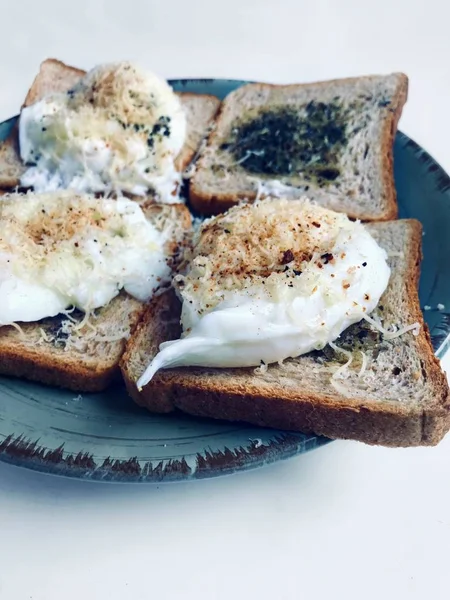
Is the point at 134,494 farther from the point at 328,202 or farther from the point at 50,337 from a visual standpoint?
the point at 328,202

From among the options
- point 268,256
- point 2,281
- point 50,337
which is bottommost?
point 50,337

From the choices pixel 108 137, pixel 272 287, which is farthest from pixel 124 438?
pixel 108 137

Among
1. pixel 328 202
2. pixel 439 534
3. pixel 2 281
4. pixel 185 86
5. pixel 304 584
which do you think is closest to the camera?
pixel 304 584

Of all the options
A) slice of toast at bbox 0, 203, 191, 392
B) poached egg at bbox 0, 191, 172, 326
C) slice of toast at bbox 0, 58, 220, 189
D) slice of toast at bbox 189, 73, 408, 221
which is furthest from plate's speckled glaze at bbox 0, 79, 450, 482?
slice of toast at bbox 0, 58, 220, 189

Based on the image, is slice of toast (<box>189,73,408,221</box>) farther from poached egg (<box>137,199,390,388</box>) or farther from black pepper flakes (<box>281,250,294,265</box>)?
black pepper flakes (<box>281,250,294,265</box>)

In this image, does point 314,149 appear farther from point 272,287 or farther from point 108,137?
point 272,287

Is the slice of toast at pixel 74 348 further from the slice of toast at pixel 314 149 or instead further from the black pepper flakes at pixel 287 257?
the slice of toast at pixel 314 149

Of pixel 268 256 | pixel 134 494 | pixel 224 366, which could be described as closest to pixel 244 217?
pixel 268 256
